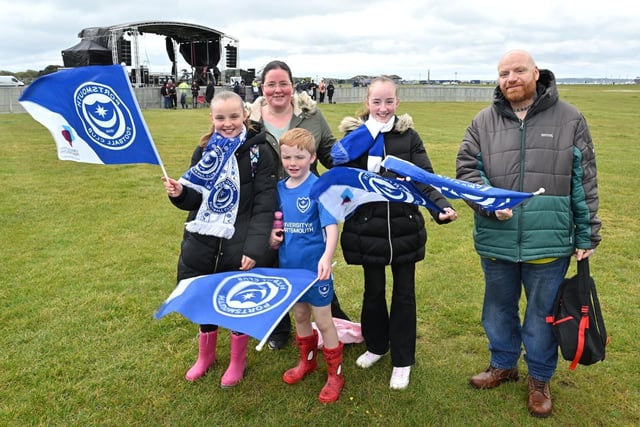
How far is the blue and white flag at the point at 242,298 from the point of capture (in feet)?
9.25

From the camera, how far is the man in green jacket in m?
2.96

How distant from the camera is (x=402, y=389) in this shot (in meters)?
3.56

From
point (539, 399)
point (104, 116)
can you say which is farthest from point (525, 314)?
point (104, 116)

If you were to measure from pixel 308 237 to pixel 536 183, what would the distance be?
4.64ft

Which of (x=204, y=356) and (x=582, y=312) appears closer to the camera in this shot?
(x=582, y=312)

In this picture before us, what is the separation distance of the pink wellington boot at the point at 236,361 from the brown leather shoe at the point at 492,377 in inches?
63.8

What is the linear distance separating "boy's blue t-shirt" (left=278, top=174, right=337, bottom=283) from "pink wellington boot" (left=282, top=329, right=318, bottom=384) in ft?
2.05

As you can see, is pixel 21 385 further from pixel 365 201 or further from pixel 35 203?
pixel 35 203

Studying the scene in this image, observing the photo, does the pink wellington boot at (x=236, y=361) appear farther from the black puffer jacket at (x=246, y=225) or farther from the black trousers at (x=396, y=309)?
the black trousers at (x=396, y=309)

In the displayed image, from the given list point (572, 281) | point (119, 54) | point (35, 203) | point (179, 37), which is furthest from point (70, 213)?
point (179, 37)

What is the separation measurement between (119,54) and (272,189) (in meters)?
32.0

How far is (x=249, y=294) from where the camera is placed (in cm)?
307

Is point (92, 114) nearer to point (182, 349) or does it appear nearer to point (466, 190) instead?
point (182, 349)

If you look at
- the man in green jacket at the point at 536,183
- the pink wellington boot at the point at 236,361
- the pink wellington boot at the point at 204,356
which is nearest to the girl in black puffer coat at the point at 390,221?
the man in green jacket at the point at 536,183
